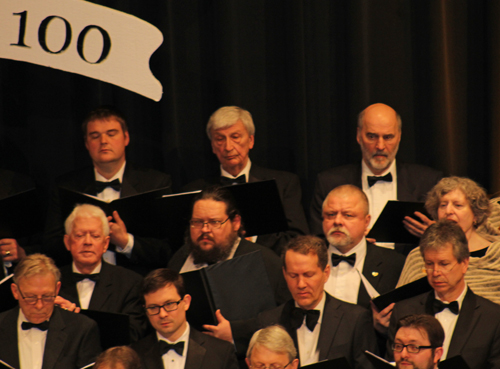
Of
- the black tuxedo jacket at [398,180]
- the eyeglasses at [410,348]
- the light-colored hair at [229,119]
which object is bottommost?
the eyeglasses at [410,348]

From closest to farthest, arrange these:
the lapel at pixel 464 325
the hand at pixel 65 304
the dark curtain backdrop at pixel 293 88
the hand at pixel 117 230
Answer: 1. the lapel at pixel 464 325
2. the hand at pixel 65 304
3. the hand at pixel 117 230
4. the dark curtain backdrop at pixel 293 88

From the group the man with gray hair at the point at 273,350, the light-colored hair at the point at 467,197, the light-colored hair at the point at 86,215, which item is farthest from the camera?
the light-colored hair at the point at 86,215

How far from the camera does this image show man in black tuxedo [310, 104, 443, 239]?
14.4 ft

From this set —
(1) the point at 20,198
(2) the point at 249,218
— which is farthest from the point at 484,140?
(1) the point at 20,198

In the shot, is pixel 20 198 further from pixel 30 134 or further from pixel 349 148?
pixel 349 148

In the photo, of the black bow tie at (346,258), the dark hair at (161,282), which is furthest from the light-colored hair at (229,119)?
the dark hair at (161,282)

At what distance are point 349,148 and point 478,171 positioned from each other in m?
0.85

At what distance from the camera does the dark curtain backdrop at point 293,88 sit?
5051 millimetres

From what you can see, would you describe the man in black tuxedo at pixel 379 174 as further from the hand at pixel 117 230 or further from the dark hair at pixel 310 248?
the hand at pixel 117 230

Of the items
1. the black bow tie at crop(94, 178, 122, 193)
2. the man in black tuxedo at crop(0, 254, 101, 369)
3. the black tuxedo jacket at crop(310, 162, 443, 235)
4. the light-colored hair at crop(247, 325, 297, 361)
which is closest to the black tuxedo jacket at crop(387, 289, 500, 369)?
the light-colored hair at crop(247, 325, 297, 361)

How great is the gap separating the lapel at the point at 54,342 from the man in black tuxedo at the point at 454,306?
4.71 ft

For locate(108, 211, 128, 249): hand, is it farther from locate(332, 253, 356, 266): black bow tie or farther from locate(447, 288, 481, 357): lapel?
locate(447, 288, 481, 357): lapel

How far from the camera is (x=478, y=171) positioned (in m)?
5.11

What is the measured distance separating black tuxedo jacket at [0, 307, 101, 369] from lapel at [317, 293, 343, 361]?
3.23 feet
